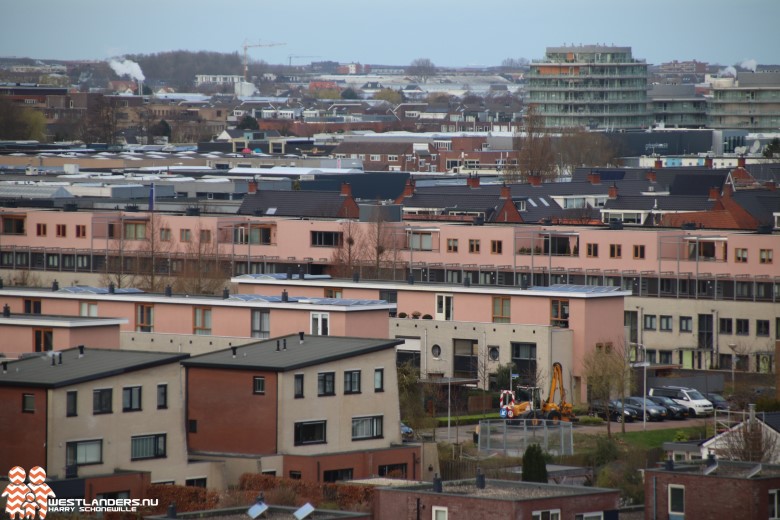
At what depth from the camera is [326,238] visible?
211 feet

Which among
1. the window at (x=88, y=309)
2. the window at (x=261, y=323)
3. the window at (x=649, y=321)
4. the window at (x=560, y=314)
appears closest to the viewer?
the window at (x=261, y=323)

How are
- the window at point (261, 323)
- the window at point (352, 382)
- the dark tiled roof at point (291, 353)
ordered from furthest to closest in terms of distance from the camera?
the window at point (261, 323) < the window at point (352, 382) < the dark tiled roof at point (291, 353)

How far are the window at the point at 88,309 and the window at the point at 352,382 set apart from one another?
42.3 ft

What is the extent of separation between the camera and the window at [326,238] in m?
64.1

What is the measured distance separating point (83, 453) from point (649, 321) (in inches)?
1144

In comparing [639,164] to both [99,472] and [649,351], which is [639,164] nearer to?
[649,351]

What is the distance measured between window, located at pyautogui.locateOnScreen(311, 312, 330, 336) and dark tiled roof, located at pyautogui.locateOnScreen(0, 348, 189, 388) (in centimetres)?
898

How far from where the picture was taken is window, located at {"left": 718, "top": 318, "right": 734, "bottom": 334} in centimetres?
5509

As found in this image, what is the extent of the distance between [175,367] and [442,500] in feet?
27.6

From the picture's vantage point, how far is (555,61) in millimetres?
163000

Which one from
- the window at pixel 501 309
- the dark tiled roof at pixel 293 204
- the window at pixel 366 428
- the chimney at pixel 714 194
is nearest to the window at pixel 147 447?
the window at pixel 366 428

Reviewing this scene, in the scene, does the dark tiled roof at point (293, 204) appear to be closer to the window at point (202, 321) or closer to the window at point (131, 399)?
the window at point (202, 321)

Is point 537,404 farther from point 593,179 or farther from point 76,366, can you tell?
point 593,179

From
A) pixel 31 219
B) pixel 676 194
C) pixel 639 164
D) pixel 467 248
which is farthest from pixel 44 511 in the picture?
pixel 639 164
